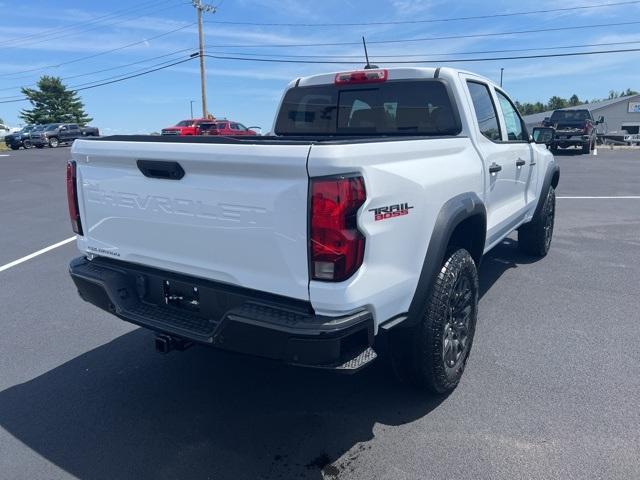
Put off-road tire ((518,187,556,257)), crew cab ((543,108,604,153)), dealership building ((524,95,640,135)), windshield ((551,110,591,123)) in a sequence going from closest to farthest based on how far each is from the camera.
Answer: off-road tire ((518,187,556,257))
crew cab ((543,108,604,153))
windshield ((551,110,591,123))
dealership building ((524,95,640,135))

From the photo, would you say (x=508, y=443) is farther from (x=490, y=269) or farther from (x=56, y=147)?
(x=56, y=147)

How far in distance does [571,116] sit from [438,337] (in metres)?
25.2

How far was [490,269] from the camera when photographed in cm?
600

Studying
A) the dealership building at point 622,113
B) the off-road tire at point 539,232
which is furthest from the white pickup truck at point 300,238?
the dealership building at point 622,113

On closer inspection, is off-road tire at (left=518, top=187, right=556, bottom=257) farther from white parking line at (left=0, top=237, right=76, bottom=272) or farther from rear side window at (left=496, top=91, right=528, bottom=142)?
white parking line at (left=0, top=237, right=76, bottom=272)

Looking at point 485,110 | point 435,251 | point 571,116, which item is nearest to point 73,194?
point 435,251

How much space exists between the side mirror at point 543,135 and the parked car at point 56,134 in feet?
122

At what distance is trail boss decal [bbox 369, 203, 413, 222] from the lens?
94.9 inches

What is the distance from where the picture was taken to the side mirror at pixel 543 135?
5.89 meters

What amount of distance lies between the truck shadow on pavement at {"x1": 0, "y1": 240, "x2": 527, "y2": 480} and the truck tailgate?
0.95 m

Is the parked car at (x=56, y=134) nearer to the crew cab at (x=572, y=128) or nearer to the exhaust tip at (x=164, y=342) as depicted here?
the crew cab at (x=572, y=128)

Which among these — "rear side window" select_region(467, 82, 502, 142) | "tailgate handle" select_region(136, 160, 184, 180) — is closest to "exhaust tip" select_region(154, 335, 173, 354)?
"tailgate handle" select_region(136, 160, 184, 180)

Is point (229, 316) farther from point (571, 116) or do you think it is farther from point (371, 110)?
point (571, 116)

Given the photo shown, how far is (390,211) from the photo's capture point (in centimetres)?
249
